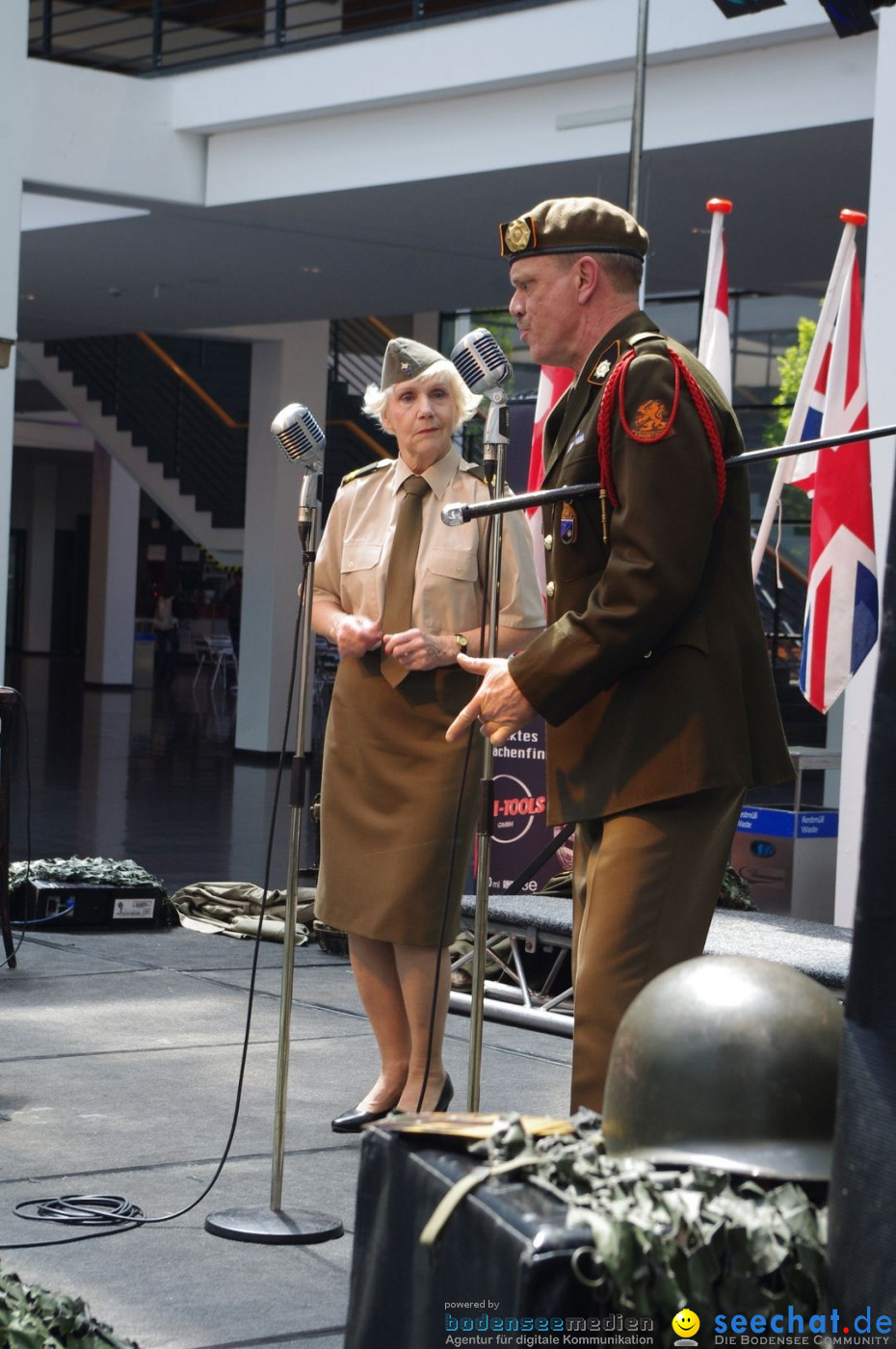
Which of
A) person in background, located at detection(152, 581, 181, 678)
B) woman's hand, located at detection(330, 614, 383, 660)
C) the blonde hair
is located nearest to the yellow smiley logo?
woman's hand, located at detection(330, 614, 383, 660)

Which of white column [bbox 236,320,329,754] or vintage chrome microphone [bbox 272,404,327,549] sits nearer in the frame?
vintage chrome microphone [bbox 272,404,327,549]

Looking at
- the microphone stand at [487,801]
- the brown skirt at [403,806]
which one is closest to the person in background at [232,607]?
the brown skirt at [403,806]

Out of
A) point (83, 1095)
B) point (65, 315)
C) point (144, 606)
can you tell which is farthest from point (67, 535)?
point (83, 1095)

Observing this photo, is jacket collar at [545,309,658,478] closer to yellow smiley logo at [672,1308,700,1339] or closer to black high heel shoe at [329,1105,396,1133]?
yellow smiley logo at [672,1308,700,1339]

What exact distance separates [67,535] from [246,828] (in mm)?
26208

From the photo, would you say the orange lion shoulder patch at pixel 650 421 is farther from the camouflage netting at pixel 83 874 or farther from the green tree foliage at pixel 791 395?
the green tree foliage at pixel 791 395

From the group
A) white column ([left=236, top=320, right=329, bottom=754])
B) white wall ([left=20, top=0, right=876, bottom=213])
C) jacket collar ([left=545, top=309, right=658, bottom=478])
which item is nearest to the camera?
jacket collar ([left=545, top=309, right=658, bottom=478])

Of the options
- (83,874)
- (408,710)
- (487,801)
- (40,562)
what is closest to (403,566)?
(408,710)

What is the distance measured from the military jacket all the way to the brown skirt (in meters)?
1.15

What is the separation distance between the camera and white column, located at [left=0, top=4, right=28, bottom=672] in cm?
722

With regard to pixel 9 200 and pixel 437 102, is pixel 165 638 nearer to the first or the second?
pixel 437 102

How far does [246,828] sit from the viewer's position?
10953 mm

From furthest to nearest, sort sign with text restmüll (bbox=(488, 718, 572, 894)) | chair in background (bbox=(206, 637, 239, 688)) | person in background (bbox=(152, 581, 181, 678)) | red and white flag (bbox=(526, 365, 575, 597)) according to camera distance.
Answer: person in background (bbox=(152, 581, 181, 678)) → chair in background (bbox=(206, 637, 239, 688)) → red and white flag (bbox=(526, 365, 575, 597)) → sign with text restmüll (bbox=(488, 718, 572, 894))

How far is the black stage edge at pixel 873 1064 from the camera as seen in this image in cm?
163
